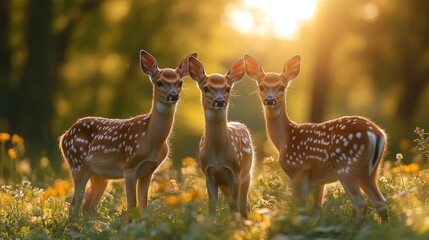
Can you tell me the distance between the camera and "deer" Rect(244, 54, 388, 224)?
8.20m

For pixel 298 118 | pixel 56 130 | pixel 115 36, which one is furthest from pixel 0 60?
pixel 298 118

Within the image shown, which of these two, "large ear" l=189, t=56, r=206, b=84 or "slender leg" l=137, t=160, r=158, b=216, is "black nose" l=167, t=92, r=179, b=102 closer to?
"large ear" l=189, t=56, r=206, b=84

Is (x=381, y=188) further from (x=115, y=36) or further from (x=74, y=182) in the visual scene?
(x=115, y=36)

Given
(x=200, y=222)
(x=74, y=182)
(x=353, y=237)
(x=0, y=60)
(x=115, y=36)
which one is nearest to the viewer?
(x=200, y=222)

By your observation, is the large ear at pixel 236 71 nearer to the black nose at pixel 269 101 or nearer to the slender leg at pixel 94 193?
the black nose at pixel 269 101

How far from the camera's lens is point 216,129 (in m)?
8.53

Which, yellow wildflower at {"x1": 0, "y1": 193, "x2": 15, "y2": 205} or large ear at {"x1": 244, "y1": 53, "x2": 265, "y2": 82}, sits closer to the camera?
yellow wildflower at {"x1": 0, "y1": 193, "x2": 15, "y2": 205}

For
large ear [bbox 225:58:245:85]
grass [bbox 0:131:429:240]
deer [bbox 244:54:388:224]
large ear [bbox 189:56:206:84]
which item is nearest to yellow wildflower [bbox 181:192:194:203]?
grass [bbox 0:131:429:240]

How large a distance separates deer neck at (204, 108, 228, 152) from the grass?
487mm

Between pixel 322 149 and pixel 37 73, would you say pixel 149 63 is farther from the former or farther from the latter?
pixel 37 73

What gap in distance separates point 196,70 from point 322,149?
1.50 metres

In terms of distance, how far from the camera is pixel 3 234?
8469 mm

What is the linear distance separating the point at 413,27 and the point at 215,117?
2498 centimetres

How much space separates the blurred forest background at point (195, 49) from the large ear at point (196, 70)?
63.7 ft
